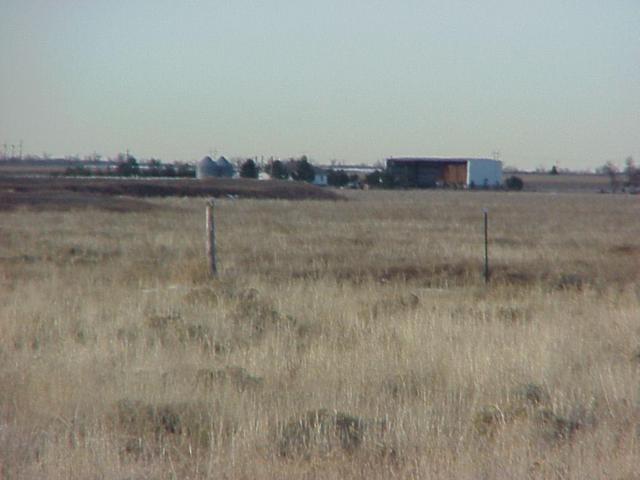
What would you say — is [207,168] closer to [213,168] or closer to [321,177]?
[213,168]

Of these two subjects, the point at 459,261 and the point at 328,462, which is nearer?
the point at 328,462

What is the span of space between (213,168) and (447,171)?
32715 millimetres

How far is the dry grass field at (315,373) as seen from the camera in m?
7.07

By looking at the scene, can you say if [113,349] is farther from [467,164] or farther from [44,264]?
[467,164]

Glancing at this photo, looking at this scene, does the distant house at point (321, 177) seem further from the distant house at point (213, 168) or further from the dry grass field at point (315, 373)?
the dry grass field at point (315, 373)

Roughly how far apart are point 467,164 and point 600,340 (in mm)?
110127

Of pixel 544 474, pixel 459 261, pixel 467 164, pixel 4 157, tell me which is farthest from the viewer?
pixel 4 157

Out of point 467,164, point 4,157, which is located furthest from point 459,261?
point 4,157

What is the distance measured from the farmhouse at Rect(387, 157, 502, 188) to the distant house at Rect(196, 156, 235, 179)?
21059 millimetres

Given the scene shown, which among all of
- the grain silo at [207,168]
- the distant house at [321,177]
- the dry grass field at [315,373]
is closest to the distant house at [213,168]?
the grain silo at [207,168]

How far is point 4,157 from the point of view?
182m

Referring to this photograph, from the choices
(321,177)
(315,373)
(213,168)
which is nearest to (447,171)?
(321,177)

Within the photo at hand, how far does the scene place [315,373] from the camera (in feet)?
31.8

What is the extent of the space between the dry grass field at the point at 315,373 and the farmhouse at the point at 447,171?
97.4 meters
